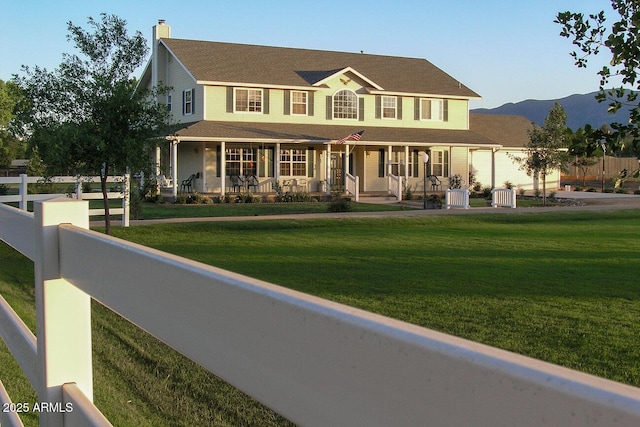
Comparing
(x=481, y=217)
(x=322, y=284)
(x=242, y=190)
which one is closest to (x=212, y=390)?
(x=322, y=284)

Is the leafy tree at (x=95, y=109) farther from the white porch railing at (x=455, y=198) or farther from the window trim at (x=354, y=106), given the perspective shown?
the window trim at (x=354, y=106)

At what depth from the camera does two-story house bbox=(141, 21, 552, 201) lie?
34344 mm

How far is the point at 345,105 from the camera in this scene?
37562 millimetres

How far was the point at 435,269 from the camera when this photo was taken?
13141 millimetres

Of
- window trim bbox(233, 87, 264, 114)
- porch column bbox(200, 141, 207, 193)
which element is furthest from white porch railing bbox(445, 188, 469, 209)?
porch column bbox(200, 141, 207, 193)

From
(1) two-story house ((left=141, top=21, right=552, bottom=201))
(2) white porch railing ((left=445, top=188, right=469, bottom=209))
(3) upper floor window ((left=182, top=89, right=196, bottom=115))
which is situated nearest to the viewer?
(2) white porch railing ((left=445, top=188, right=469, bottom=209))

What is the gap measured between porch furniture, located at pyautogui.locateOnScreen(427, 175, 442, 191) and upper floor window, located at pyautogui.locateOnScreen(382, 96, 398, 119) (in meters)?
3.67


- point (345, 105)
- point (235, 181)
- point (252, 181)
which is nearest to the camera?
point (235, 181)

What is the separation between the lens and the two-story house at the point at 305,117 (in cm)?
3434

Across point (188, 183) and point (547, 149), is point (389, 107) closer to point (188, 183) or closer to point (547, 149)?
point (547, 149)

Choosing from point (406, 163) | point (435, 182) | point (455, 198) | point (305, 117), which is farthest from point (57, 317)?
point (435, 182)

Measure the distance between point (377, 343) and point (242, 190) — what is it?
112ft

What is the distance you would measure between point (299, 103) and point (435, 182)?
8.22 m

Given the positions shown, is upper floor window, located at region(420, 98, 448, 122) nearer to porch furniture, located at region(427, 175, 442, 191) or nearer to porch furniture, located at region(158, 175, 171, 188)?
porch furniture, located at region(427, 175, 442, 191)
